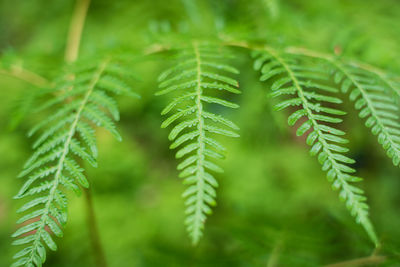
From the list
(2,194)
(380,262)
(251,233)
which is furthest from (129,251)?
(380,262)

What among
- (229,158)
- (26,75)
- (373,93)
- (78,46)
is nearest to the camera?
(373,93)

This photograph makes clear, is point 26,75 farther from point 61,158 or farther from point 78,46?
point 61,158

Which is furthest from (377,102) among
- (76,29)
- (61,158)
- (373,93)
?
Answer: (76,29)

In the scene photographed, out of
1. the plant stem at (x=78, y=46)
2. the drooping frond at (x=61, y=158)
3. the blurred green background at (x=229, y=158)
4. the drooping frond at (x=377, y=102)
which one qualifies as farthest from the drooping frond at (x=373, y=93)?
the plant stem at (x=78, y=46)

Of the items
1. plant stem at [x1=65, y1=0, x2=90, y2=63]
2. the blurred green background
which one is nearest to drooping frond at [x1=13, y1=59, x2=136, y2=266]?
the blurred green background

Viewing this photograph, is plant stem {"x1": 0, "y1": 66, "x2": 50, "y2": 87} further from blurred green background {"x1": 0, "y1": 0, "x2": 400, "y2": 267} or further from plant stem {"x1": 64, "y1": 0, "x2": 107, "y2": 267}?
plant stem {"x1": 64, "y1": 0, "x2": 107, "y2": 267}

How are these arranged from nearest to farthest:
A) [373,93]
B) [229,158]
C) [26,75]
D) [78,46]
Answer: [373,93]
[26,75]
[78,46]
[229,158]
